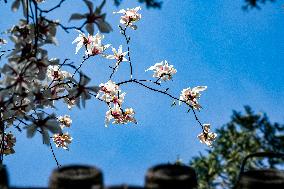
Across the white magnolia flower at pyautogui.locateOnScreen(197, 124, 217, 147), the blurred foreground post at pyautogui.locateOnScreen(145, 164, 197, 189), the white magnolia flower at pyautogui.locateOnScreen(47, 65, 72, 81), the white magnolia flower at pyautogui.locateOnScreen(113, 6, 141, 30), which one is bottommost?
the blurred foreground post at pyautogui.locateOnScreen(145, 164, 197, 189)

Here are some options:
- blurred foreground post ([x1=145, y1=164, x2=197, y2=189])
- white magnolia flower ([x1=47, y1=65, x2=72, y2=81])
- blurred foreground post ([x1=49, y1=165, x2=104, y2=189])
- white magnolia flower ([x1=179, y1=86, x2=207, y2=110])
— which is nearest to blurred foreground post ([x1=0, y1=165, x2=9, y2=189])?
blurred foreground post ([x1=49, y1=165, x2=104, y2=189])

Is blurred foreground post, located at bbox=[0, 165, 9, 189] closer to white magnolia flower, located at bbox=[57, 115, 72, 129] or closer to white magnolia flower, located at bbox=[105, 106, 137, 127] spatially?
white magnolia flower, located at bbox=[105, 106, 137, 127]

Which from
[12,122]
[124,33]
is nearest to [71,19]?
[12,122]

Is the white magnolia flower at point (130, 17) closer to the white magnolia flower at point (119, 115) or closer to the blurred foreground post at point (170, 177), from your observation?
the white magnolia flower at point (119, 115)

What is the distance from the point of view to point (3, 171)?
2.60m

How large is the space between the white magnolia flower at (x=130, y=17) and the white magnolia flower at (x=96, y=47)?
826 mm

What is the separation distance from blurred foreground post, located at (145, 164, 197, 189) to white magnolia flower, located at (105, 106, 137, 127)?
4.13 meters

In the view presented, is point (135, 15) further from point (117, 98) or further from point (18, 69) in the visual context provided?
point (18, 69)

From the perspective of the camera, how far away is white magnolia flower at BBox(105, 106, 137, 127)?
6.71m

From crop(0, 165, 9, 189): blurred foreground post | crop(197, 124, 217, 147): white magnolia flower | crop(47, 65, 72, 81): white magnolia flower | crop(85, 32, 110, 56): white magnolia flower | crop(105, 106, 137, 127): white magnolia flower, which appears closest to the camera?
crop(0, 165, 9, 189): blurred foreground post

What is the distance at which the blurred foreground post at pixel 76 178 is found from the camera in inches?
92.0

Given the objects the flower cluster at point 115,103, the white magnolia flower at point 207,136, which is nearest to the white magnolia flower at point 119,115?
the flower cluster at point 115,103

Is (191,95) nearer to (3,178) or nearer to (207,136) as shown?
(207,136)

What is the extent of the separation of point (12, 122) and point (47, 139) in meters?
1.99
